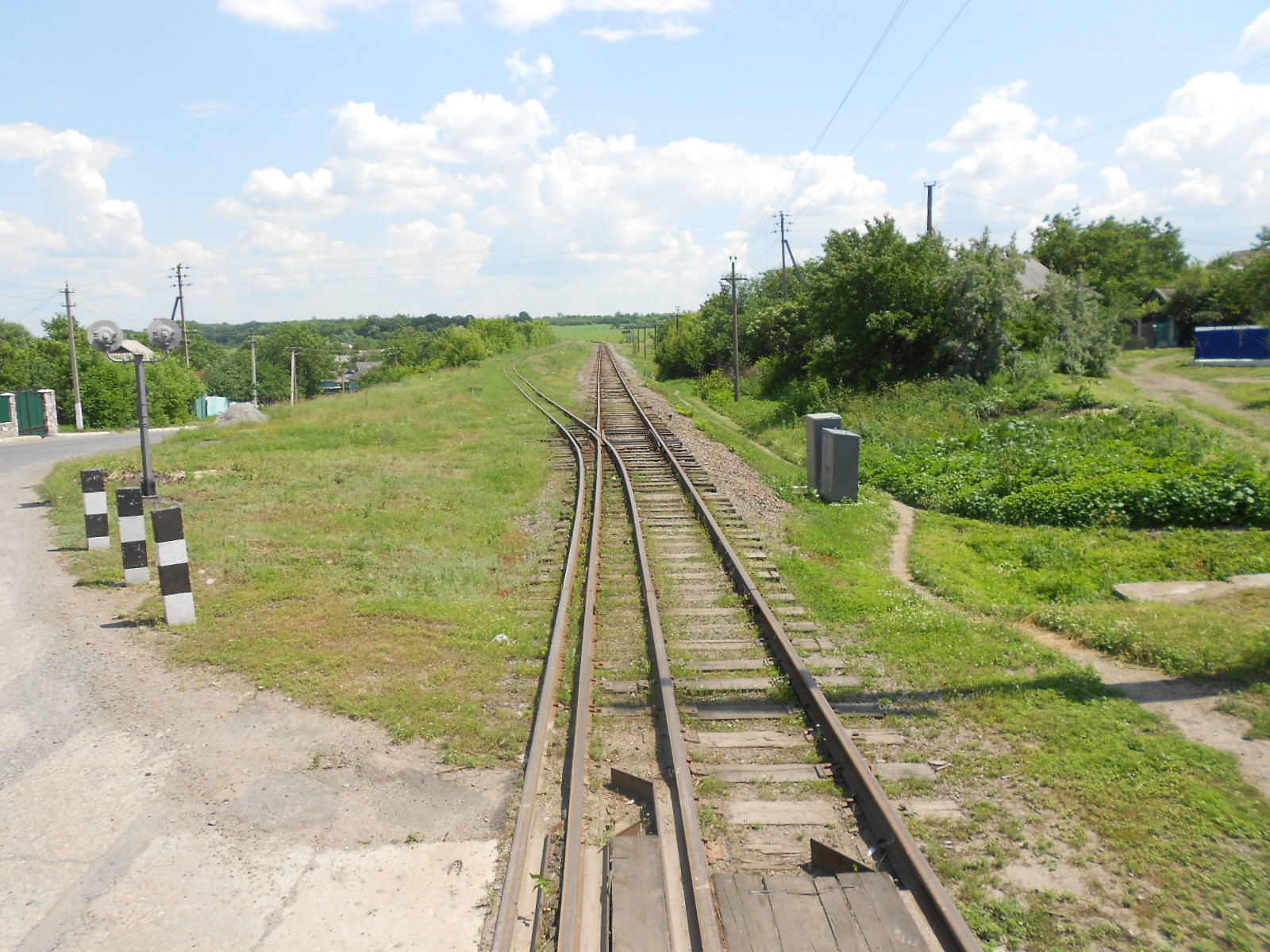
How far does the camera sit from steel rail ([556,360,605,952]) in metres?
3.64

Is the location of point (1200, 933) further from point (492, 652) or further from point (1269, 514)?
point (1269, 514)

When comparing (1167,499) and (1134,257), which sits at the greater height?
(1134,257)

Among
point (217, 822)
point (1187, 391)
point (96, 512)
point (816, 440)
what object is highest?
point (1187, 391)

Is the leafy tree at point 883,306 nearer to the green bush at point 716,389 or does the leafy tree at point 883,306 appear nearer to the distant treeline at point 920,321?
the distant treeline at point 920,321

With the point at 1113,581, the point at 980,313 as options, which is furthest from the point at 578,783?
the point at 980,313

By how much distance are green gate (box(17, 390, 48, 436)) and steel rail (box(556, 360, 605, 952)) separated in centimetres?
3159

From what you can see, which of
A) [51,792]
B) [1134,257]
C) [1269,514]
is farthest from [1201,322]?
[51,792]

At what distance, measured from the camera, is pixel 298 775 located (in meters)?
4.98

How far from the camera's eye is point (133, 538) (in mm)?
8742

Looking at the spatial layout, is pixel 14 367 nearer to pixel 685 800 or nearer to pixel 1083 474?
pixel 1083 474

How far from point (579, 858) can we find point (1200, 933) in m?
2.67

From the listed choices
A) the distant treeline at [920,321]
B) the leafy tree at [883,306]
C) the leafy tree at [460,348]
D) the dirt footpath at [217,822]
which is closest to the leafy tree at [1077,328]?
the distant treeline at [920,321]

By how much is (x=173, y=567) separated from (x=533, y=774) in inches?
168

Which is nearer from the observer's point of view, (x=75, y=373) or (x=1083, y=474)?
(x=1083, y=474)
